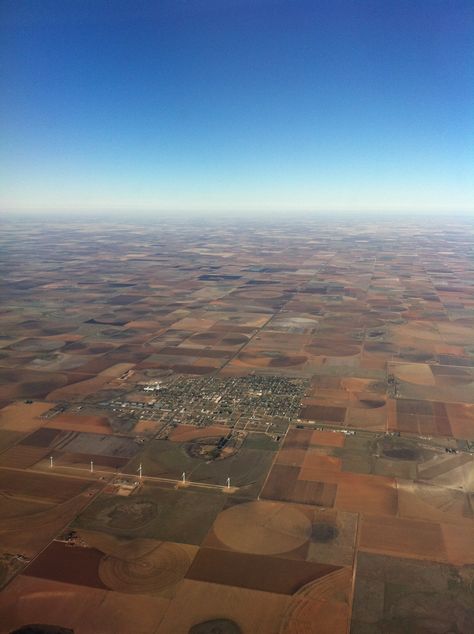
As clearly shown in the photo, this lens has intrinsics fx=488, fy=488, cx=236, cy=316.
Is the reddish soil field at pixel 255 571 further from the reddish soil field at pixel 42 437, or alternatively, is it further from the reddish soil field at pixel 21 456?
the reddish soil field at pixel 42 437

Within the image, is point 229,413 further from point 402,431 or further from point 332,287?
point 332,287

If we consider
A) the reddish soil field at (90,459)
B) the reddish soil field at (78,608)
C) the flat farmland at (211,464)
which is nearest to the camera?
the reddish soil field at (78,608)

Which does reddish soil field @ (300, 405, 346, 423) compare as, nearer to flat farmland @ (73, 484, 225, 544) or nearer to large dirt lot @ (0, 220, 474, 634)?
large dirt lot @ (0, 220, 474, 634)

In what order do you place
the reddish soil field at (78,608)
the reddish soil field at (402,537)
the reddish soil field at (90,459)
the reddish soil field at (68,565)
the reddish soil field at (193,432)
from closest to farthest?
the reddish soil field at (78,608)
the reddish soil field at (68,565)
the reddish soil field at (402,537)
the reddish soil field at (90,459)
the reddish soil field at (193,432)

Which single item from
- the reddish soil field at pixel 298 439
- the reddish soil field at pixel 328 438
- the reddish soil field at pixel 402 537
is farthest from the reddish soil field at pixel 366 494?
the reddish soil field at pixel 298 439

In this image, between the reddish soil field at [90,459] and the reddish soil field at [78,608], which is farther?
the reddish soil field at [90,459]

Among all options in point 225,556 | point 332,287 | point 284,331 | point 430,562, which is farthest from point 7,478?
point 332,287
